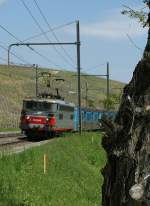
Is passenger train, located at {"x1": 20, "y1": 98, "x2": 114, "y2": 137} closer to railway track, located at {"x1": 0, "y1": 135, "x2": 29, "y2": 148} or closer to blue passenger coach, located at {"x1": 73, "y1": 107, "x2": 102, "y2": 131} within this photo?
railway track, located at {"x1": 0, "y1": 135, "x2": 29, "y2": 148}

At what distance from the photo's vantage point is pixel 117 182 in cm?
538

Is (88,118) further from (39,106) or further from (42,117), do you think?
(42,117)

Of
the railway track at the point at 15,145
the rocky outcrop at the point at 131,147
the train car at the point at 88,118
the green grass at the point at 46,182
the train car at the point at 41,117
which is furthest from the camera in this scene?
the train car at the point at 88,118

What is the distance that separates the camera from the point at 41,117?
45.5 meters

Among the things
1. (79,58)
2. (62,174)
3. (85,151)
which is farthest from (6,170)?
(79,58)

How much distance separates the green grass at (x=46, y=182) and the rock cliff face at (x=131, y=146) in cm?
751

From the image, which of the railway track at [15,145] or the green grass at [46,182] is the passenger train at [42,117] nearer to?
the railway track at [15,145]

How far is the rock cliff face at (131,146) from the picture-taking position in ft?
15.8

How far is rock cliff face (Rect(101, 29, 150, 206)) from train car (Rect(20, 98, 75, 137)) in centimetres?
3888

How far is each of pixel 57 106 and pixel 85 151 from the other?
12363 mm

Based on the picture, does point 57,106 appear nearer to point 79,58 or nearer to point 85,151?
point 79,58

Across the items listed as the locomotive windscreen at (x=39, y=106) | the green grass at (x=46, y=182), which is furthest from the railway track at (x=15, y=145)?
the locomotive windscreen at (x=39, y=106)

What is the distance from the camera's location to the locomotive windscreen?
149 feet

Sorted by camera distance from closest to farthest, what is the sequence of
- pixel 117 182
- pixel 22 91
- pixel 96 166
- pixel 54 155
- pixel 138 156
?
pixel 138 156, pixel 117 182, pixel 54 155, pixel 96 166, pixel 22 91
